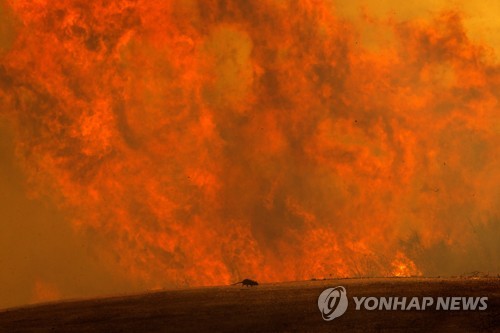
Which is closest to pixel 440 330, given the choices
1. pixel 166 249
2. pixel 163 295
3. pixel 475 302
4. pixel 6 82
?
pixel 475 302

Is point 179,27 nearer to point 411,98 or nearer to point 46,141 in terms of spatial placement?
point 46,141

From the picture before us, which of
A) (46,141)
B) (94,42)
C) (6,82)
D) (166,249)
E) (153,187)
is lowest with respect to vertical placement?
(166,249)

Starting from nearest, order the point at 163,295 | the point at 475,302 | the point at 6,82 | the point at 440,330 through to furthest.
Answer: the point at 440,330 < the point at 475,302 < the point at 163,295 < the point at 6,82

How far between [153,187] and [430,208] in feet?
60.6

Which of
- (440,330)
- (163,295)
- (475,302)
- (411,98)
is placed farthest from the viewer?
(411,98)

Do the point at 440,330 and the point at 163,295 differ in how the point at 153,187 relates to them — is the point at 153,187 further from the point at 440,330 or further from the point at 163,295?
the point at 440,330

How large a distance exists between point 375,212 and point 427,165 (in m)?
4.92

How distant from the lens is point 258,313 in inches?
622

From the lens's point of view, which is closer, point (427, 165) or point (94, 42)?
point (94, 42)

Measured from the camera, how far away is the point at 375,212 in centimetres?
3853

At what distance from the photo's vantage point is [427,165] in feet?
130

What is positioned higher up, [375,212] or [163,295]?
[163,295]

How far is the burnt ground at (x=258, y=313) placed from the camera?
45.5 ft

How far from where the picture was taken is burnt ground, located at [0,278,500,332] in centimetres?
1388
